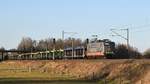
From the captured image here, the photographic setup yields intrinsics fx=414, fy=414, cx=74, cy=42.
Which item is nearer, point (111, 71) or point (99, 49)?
point (111, 71)

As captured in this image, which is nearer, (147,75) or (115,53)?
(147,75)

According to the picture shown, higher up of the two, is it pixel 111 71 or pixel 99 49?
pixel 99 49

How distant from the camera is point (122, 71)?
4616cm

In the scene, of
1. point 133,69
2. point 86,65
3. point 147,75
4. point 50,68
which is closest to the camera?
point 147,75

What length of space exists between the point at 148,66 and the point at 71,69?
26.7m

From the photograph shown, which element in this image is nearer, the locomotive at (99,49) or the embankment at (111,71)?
the embankment at (111,71)

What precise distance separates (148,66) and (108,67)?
11.0m

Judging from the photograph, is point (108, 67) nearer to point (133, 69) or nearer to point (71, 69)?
point (133, 69)

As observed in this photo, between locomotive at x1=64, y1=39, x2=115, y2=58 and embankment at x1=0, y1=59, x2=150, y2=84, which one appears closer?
embankment at x1=0, y1=59, x2=150, y2=84

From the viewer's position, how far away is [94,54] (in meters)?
82.7

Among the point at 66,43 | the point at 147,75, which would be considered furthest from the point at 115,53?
the point at 66,43

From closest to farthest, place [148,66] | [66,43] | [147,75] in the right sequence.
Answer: [147,75] < [148,66] < [66,43]

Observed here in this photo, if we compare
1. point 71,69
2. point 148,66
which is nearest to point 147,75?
point 148,66

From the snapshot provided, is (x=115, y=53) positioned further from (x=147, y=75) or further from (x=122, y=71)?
(x=147, y=75)
